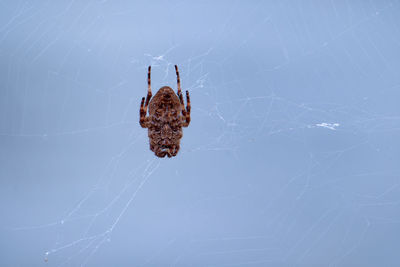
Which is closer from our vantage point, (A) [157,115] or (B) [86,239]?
(A) [157,115]

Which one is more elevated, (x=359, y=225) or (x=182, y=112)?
(x=182, y=112)

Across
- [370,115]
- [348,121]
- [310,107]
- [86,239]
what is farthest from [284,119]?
[86,239]

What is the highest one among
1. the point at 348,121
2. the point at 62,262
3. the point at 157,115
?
the point at 348,121

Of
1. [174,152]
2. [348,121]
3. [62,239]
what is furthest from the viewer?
[348,121]

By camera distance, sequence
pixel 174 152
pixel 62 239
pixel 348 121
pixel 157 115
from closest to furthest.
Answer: pixel 157 115 → pixel 174 152 → pixel 62 239 → pixel 348 121

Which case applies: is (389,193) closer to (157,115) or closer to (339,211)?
(339,211)

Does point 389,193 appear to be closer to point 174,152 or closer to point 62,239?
point 174,152

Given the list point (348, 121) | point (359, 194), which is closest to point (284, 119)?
point (348, 121)
